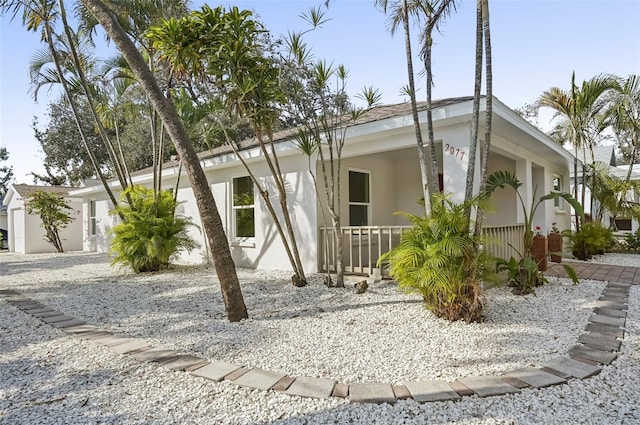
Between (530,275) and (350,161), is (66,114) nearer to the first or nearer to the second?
(350,161)

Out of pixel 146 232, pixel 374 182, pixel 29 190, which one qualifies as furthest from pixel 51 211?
pixel 374 182

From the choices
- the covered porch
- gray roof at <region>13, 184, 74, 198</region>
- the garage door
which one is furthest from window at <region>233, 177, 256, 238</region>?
the garage door

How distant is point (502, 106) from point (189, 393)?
19.1 feet

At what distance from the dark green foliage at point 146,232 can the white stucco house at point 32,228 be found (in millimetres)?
11083

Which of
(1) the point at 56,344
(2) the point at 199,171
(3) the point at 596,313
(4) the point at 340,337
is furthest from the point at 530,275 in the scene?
(1) the point at 56,344

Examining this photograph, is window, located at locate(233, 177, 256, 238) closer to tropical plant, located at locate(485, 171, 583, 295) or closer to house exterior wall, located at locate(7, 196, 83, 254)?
tropical plant, located at locate(485, 171, 583, 295)

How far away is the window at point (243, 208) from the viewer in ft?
31.7

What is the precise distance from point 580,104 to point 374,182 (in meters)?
5.32

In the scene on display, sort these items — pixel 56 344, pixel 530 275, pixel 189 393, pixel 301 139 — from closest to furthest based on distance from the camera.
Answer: pixel 189 393, pixel 56 344, pixel 530 275, pixel 301 139

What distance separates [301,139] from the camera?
21.7 feet

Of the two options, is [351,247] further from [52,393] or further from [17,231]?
[17,231]

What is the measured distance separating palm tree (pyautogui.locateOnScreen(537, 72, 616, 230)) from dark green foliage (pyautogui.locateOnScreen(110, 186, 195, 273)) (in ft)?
32.0

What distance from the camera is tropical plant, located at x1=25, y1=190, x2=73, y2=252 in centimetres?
1659

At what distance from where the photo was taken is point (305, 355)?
3.63 metres
